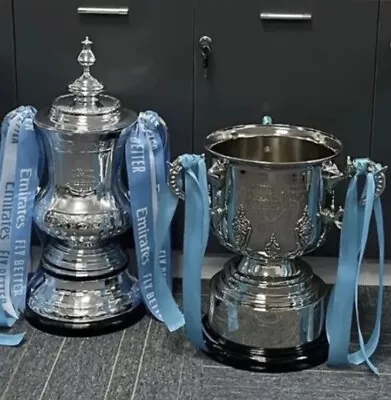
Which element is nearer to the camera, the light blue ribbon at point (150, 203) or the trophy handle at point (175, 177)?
the trophy handle at point (175, 177)

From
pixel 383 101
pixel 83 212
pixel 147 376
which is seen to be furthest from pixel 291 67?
pixel 147 376

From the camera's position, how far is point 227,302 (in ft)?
7.22

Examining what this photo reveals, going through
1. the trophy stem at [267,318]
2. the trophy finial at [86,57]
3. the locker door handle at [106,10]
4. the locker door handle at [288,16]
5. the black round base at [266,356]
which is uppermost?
the locker door handle at [106,10]

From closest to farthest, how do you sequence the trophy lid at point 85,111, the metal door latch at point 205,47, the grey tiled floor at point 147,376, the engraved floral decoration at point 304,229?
the grey tiled floor at point 147,376 < the engraved floral decoration at point 304,229 < the trophy lid at point 85,111 < the metal door latch at point 205,47

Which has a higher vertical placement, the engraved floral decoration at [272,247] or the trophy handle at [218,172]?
the trophy handle at [218,172]

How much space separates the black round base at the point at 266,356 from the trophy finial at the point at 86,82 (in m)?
0.65

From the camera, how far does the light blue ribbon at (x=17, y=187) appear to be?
7.52 ft

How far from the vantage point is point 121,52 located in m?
2.39

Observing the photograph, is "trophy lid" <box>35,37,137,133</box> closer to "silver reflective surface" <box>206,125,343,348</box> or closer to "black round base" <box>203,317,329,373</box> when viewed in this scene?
"silver reflective surface" <box>206,125,343,348</box>

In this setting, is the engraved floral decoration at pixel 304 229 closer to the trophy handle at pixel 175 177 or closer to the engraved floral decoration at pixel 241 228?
the engraved floral decoration at pixel 241 228

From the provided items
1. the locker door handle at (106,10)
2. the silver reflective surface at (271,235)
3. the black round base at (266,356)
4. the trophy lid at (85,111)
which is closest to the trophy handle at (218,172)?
the silver reflective surface at (271,235)

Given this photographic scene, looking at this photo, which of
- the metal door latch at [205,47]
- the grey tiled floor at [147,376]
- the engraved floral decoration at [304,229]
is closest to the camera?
the grey tiled floor at [147,376]

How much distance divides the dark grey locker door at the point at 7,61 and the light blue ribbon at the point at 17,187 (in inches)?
5.2

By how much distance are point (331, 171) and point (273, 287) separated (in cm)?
30
